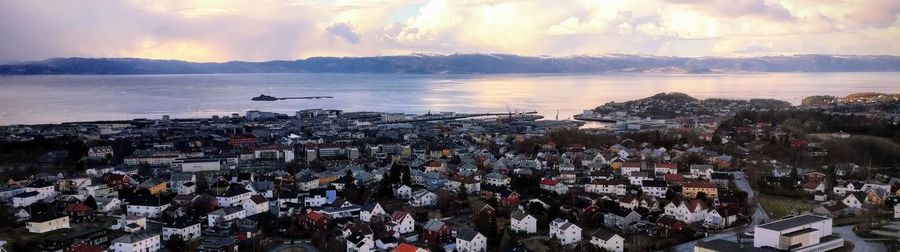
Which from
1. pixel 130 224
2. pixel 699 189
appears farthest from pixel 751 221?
pixel 130 224

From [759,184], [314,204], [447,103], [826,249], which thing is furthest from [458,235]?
[447,103]

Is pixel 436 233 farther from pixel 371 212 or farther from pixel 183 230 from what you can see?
pixel 183 230

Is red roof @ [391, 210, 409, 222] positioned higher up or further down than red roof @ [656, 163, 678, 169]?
further down

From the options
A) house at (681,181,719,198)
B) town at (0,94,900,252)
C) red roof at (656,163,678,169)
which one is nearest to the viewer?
town at (0,94,900,252)

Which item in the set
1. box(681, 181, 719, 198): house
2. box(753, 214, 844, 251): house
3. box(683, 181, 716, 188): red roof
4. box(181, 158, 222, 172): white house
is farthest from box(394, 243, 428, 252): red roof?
box(181, 158, 222, 172): white house

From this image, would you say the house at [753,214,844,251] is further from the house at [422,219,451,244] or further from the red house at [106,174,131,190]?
the red house at [106,174,131,190]

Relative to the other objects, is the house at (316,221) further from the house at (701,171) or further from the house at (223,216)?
the house at (701,171)
